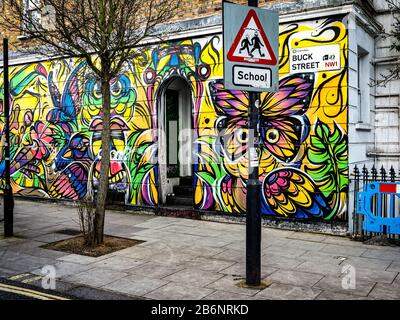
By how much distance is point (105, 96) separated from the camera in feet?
28.2

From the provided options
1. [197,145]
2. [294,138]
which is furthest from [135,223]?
[294,138]

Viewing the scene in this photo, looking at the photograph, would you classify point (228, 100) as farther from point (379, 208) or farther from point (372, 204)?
point (379, 208)

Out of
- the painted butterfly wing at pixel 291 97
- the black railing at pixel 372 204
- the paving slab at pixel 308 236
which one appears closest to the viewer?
the black railing at pixel 372 204

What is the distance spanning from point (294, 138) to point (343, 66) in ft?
6.21

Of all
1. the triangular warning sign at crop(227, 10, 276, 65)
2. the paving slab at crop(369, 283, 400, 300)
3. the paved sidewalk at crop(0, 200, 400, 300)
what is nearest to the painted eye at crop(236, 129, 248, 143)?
the paved sidewalk at crop(0, 200, 400, 300)

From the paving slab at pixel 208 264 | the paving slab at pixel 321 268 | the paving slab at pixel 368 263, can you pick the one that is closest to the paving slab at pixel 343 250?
the paving slab at pixel 368 263

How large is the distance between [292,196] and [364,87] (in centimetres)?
349

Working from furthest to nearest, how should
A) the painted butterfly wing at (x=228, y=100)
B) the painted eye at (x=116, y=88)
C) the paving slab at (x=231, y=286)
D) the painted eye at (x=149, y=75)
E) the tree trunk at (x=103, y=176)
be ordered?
the painted eye at (x=116, y=88) → the painted eye at (x=149, y=75) → the painted butterfly wing at (x=228, y=100) → the tree trunk at (x=103, y=176) → the paving slab at (x=231, y=286)

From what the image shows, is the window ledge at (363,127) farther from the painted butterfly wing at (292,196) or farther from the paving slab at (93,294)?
the paving slab at (93,294)

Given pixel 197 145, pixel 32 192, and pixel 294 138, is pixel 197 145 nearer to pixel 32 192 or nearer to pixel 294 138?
pixel 294 138

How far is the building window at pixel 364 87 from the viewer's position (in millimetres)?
10930

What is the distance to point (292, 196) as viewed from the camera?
10039mm

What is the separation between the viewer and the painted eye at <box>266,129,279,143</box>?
33.8 feet

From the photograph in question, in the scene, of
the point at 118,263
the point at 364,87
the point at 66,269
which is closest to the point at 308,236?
the point at 364,87
